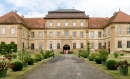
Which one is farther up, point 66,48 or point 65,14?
point 65,14

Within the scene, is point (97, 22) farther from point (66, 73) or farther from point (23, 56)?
point (66, 73)

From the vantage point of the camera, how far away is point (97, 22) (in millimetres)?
49000

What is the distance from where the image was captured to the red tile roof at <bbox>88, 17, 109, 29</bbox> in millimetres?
47903

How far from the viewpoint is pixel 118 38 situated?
40.1 meters

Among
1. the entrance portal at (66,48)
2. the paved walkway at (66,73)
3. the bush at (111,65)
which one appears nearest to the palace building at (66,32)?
the entrance portal at (66,48)

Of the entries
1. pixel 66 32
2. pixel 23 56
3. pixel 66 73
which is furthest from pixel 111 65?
pixel 66 32

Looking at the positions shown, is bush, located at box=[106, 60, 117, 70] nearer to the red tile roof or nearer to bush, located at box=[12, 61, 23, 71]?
bush, located at box=[12, 61, 23, 71]

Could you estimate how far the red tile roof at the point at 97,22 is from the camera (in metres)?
47.9

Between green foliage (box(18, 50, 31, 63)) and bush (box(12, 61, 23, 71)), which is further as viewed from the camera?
green foliage (box(18, 50, 31, 63))

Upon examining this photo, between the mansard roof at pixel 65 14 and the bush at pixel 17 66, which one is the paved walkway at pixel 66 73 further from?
the mansard roof at pixel 65 14

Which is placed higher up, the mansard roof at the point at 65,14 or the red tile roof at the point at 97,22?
the mansard roof at the point at 65,14

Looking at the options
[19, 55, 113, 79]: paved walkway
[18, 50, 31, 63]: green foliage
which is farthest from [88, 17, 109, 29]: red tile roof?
[19, 55, 113, 79]: paved walkway

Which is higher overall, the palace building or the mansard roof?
the mansard roof

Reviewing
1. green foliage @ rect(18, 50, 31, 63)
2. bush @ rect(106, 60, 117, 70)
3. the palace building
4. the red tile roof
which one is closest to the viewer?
bush @ rect(106, 60, 117, 70)
